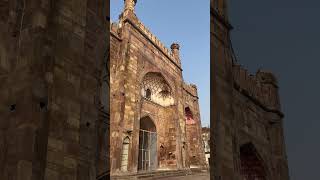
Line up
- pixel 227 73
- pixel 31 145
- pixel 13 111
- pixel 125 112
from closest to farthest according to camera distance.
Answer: pixel 31 145, pixel 13 111, pixel 227 73, pixel 125 112

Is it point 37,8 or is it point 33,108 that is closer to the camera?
point 33,108

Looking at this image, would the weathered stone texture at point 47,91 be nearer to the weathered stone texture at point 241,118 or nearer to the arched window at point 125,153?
the weathered stone texture at point 241,118

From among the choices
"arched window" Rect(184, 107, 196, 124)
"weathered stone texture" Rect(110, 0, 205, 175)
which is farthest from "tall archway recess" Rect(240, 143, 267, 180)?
"arched window" Rect(184, 107, 196, 124)

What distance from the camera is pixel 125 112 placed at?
2073cm

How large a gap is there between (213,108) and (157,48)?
16.3 m

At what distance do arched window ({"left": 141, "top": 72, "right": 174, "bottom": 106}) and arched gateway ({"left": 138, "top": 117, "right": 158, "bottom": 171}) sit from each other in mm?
1576

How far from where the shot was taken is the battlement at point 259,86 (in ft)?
34.9

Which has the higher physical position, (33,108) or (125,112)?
(125,112)

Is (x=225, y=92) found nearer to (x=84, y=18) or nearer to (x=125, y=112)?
(x=84, y=18)

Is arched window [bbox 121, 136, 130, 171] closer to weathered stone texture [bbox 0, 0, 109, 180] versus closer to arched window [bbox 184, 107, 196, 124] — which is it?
arched window [bbox 184, 107, 196, 124]

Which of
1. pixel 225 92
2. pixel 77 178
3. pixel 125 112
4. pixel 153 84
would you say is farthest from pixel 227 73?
pixel 153 84

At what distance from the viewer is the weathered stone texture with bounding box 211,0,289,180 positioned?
910cm

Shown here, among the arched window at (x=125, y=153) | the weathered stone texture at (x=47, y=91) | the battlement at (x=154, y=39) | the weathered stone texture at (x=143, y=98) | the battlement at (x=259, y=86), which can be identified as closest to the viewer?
the weathered stone texture at (x=47, y=91)

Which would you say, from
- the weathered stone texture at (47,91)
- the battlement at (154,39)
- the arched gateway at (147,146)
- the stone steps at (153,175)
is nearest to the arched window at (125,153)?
the stone steps at (153,175)
